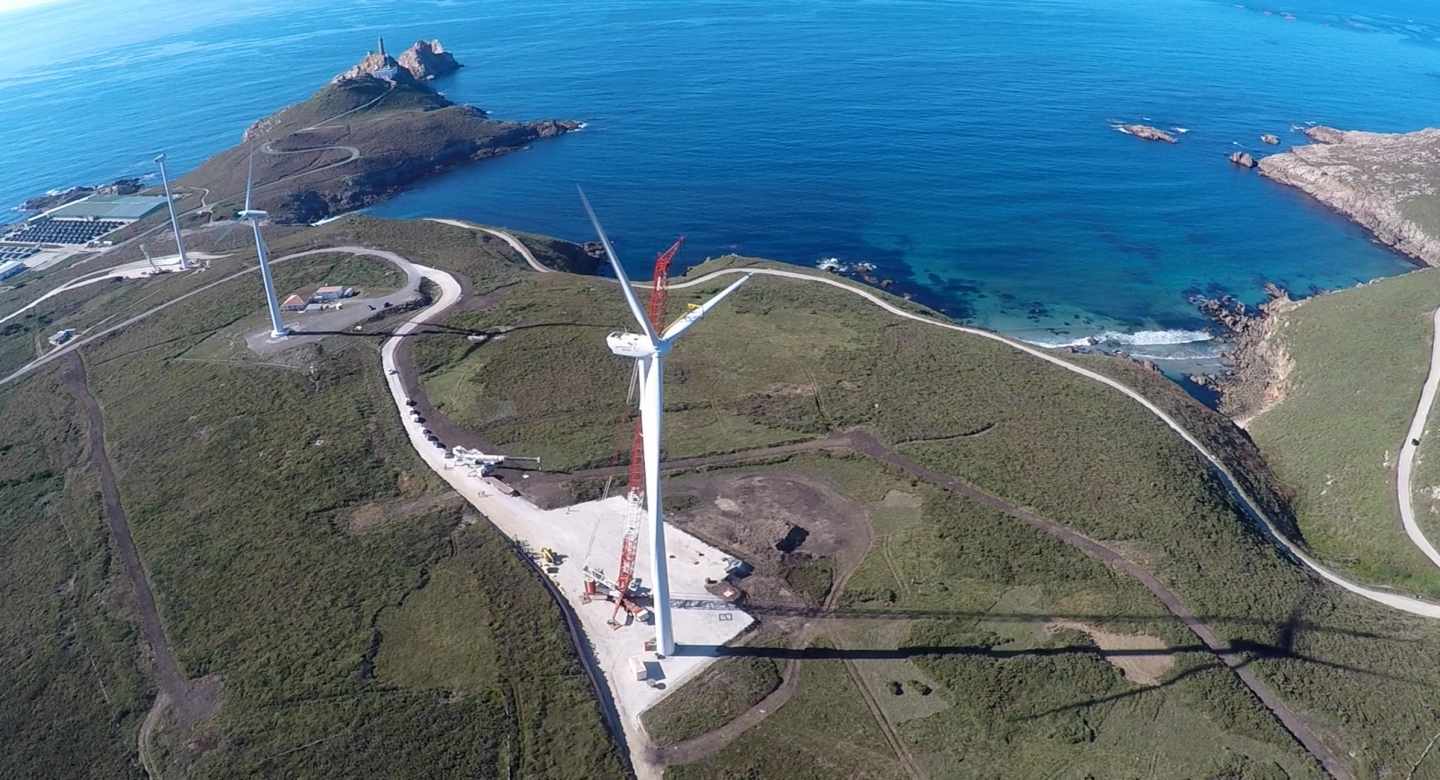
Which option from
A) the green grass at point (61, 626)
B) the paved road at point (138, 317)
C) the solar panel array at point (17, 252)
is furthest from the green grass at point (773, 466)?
the solar panel array at point (17, 252)

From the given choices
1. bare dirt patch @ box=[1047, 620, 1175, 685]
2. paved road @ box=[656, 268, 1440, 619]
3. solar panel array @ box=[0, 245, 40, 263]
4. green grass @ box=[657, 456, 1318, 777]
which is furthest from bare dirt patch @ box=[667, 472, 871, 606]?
solar panel array @ box=[0, 245, 40, 263]

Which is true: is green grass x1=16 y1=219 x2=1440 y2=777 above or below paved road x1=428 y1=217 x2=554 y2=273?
below

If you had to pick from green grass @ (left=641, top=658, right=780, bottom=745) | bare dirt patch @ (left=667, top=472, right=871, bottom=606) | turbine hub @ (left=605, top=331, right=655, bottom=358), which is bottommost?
green grass @ (left=641, top=658, right=780, bottom=745)

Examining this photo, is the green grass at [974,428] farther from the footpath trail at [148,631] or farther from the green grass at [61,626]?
the green grass at [61,626]

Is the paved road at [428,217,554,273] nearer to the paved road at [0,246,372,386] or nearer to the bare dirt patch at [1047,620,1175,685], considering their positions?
the paved road at [0,246,372,386]

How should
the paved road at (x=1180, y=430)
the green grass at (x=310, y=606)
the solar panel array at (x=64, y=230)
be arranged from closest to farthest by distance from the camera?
the green grass at (x=310, y=606) < the paved road at (x=1180, y=430) < the solar panel array at (x=64, y=230)

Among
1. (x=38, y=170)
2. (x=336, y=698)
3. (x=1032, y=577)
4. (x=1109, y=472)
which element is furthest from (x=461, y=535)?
(x=38, y=170)
